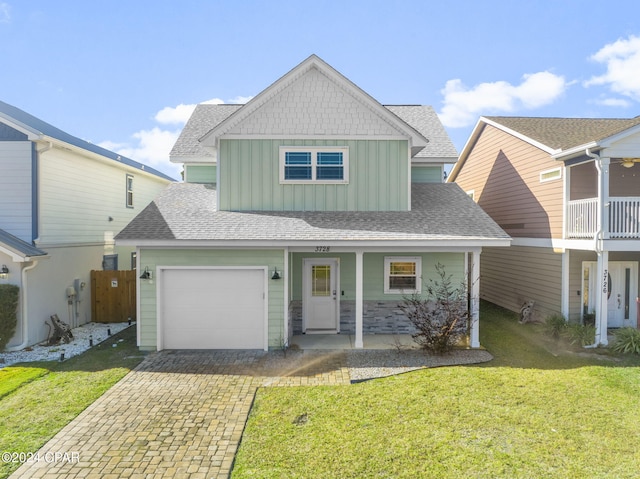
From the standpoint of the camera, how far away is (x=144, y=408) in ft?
20.3

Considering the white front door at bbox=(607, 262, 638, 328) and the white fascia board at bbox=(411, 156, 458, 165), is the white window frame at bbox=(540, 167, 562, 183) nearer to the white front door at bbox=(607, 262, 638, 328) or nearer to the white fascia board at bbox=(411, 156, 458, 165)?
the white fascia board at bbox=(411, 156, 458, 165)

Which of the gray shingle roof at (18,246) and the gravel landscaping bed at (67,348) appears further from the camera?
the gray shingle roof at (18,246)

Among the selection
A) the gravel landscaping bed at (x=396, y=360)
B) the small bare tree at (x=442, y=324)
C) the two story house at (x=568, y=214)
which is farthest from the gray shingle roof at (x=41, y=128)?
the two story house at (x=568, y=214)

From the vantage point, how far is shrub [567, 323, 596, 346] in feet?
31.3

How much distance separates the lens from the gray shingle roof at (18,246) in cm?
911

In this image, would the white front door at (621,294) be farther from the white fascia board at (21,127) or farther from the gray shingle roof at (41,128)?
the gray shingle roof at (41,128)

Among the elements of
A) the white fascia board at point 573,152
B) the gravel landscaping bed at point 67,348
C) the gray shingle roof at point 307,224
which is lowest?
the gravel landscaping bed at point 67,348

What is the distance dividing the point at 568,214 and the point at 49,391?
45.9ft

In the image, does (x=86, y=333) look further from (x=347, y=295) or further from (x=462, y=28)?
(x=462, y=28)

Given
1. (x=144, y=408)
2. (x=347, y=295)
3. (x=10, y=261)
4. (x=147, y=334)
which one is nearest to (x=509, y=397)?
(x=347, y=295)

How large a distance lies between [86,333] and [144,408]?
20.4ft

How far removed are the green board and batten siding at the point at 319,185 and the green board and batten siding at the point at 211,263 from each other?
6.14 ft

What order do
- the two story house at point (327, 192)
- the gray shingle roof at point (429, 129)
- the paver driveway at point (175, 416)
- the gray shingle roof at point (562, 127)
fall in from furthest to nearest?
1. the gray shingle roof at point (429, 129)
2. the gray shingle roof at point (562, 127)
3. the two story house at point (327, 192)
4. the paver driveway at point (175, 416)

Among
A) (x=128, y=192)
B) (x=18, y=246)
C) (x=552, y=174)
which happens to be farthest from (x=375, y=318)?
(x=128, y=192)
